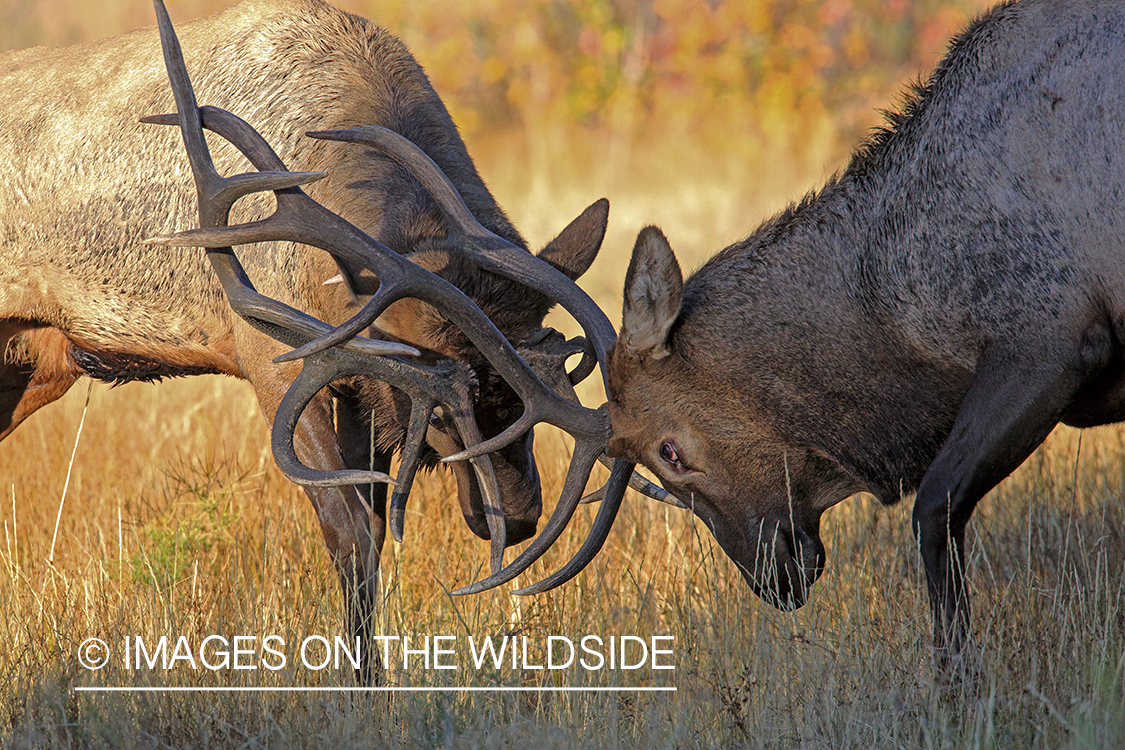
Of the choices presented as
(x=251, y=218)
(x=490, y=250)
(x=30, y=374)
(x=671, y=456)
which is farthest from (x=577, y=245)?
(x=30, y=374)

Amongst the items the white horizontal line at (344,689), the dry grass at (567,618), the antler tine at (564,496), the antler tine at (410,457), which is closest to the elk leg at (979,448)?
the dry grass at (567,618)

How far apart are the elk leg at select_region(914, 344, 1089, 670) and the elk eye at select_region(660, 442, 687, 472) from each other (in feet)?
2.63

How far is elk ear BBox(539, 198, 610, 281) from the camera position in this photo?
4754 millimetres

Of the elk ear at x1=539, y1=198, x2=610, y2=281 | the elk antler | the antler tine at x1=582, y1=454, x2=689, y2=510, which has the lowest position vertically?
the antler tine at x1=582, y1=454, x2=689, y2=510

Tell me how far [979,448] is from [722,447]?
85 cm

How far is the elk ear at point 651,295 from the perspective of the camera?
395cm

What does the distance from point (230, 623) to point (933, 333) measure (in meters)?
2.77

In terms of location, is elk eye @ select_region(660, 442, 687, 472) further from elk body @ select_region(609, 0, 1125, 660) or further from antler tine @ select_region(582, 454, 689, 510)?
antler tine @ select_region(582, 454, 689, 510)

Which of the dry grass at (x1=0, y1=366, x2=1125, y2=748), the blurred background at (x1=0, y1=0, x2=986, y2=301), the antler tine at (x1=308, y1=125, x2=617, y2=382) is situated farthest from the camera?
the blurred background at (x1=0, y1=0, x2=986, y2=301)

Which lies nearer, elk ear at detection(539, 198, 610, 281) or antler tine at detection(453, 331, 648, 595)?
antler tine at detection(453, 331, 648, 595)

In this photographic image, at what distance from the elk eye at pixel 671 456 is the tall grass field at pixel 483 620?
19.7 inches

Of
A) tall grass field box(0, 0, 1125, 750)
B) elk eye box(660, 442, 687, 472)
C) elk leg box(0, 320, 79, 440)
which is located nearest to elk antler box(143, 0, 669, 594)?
elk eye box(660, 442, 687, 472)

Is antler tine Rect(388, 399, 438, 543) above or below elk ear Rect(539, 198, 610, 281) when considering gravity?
below

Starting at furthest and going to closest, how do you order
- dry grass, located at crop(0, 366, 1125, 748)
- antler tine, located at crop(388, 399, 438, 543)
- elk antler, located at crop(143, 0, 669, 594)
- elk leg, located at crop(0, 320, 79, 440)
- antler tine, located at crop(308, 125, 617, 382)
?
elk leg, located at crop(0, 320, 79, 440) → antler tine, located at crop(308, 125, 617, 382) → antler tine, located at crop(388, 399, 438, 543) → elk antler, located at crop(143, 0, 669, 594) → dry grass, located at crop(0, 366, 1125, 748)
